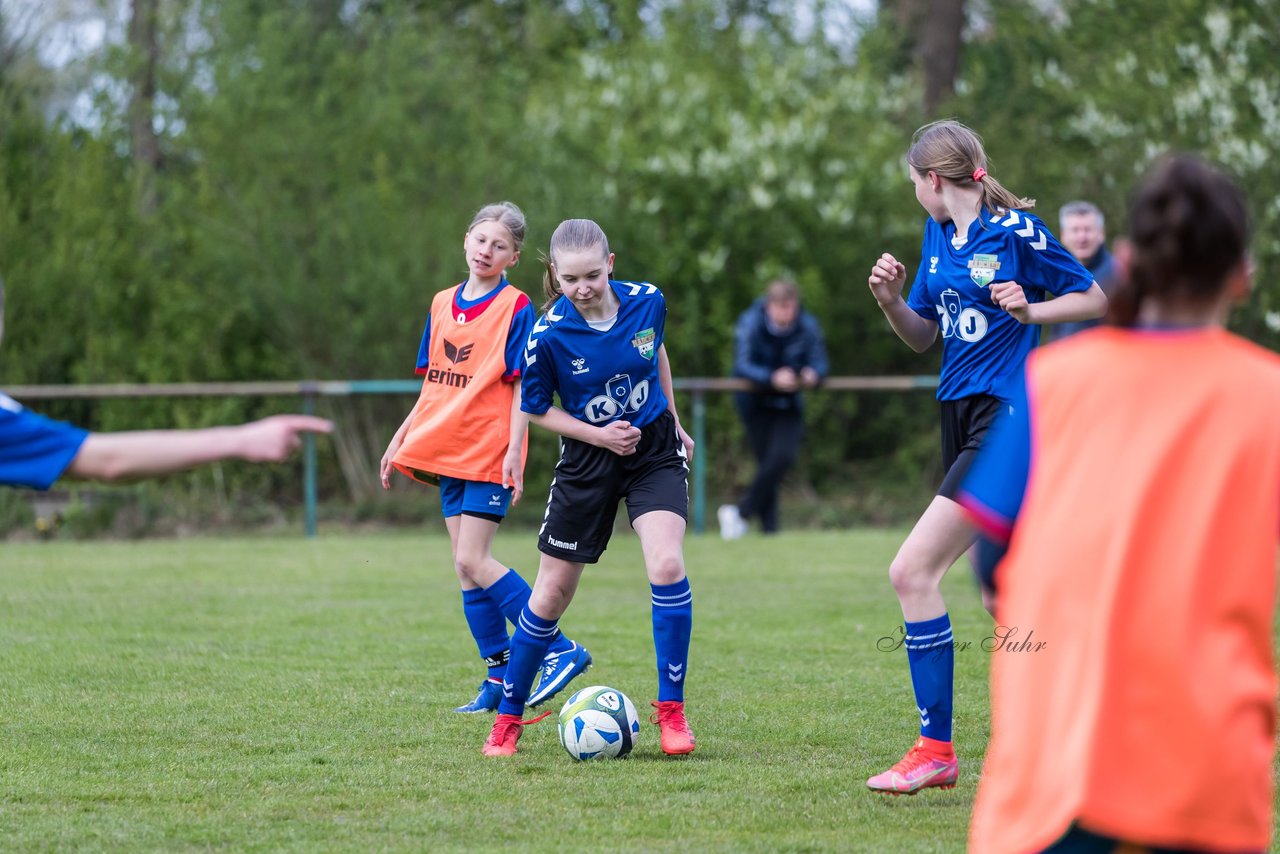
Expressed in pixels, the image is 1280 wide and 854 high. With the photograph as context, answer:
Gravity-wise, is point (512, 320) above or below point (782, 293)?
below

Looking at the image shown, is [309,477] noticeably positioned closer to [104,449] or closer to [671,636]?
[671,636]

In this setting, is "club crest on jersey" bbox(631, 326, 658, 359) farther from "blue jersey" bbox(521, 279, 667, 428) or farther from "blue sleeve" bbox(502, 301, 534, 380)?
"blue sleeve" bbox(502, 301, 534, 380)

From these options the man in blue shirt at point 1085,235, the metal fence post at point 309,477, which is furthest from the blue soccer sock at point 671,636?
the metal fence post at point 309,477

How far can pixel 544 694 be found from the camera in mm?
5887

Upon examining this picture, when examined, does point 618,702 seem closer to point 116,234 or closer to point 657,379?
point 657,379

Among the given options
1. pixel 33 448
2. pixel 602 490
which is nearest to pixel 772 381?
pixel 602 490

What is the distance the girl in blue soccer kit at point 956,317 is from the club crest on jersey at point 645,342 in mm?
851

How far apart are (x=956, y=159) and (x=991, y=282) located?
1.28 ft

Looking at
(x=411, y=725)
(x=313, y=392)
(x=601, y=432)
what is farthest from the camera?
(x=313, y=392)

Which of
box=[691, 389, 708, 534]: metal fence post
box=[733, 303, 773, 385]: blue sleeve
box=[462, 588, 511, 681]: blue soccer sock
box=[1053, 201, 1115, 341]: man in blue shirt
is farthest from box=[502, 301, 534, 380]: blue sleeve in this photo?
box=[691, 389, 708, 534]: metal fence post

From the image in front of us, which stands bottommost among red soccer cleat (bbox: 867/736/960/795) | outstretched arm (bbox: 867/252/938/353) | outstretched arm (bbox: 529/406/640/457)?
red soccer cleat (bbox: 867/736/960/795)

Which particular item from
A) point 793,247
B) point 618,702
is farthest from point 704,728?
point 793,247

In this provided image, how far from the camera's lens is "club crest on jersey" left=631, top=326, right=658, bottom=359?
→ 17.5 feet

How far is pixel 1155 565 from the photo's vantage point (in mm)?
2275
